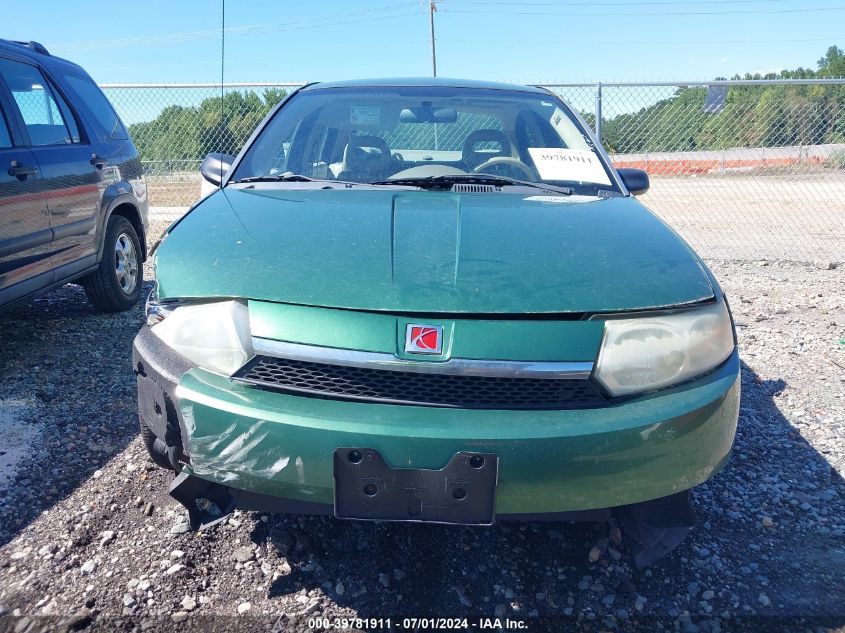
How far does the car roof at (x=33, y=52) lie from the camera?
394cm

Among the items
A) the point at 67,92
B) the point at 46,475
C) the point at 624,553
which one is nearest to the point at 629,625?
the point at 624,553

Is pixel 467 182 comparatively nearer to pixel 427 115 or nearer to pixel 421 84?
pixel 427 115

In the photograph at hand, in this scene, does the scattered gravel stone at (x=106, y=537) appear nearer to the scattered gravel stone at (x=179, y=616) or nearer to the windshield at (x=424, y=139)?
the scattered gravel stone at (x=179, y=616)

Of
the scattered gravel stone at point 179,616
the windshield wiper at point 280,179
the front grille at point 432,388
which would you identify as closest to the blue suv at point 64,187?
the windshield wiper at point 280,179

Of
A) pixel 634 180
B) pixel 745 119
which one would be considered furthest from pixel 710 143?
pixel 634 180

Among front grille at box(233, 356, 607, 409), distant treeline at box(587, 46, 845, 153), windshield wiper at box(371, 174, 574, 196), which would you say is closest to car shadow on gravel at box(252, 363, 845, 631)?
front grille at box(233, 356, 607, 409)

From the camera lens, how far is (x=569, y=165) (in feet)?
9.37

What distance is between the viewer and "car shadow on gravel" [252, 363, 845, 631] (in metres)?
1.97

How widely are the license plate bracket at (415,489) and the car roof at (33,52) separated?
3730mm

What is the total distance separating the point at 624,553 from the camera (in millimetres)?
2234

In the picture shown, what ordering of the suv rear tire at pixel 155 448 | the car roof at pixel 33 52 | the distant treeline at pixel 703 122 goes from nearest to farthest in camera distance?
the suv rear tire at pixel 155 448
the car roof at pixel 33 52
the distant treeline at pixel 703 122

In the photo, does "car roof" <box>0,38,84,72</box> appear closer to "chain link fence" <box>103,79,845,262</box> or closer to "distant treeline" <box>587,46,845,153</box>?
"chain link fence" <box>103,79,845,262</box>

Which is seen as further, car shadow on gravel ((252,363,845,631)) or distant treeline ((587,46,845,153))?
distant treeline ((587,46,845,153))

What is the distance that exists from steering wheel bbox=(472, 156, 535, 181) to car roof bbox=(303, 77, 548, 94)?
1.84ft
